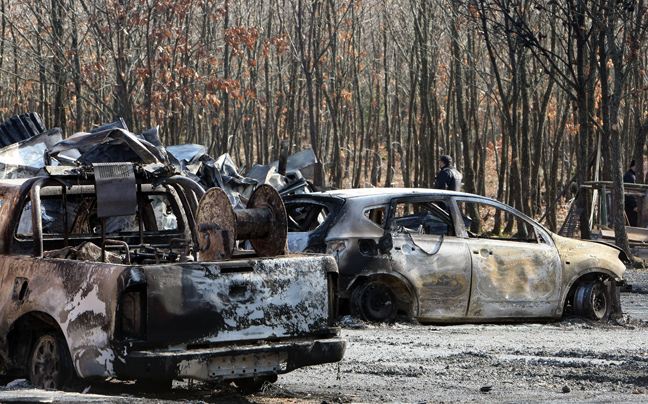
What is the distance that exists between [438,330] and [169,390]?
396 centimetres

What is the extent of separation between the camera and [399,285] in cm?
948

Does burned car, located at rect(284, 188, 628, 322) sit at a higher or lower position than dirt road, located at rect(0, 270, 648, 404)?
higher

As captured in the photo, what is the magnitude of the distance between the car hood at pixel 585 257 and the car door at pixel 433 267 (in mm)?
1462

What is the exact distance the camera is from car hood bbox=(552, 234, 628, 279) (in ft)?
33.7

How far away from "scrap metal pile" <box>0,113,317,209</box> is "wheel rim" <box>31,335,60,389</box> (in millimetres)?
6401

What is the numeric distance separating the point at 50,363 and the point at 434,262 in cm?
499

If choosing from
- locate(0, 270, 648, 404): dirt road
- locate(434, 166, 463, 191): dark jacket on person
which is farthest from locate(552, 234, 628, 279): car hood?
locate(434, 166, 463, 191): dark jacket on person

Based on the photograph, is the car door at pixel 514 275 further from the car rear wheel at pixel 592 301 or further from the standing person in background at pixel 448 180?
the standing person in background at pixel 448 180

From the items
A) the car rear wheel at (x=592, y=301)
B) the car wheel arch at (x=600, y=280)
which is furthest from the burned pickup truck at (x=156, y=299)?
the car wheel arch at (x=600, y=280)

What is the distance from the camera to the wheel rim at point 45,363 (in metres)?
5.54

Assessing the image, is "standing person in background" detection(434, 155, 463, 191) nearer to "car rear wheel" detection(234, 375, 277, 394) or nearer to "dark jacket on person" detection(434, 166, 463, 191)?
"dark jacket on person" detection(434, 166, 463, 191)

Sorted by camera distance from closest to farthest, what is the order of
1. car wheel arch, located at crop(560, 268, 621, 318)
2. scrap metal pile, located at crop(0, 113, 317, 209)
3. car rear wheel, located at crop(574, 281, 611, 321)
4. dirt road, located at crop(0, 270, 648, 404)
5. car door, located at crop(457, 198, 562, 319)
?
dirt road, located at crop(0, 270, 648, 404), car door, located at crop(457, 198, 562, 319), car rear wheel, located at crop(574, 281, 611, 321), car wheel arch, located at crop(560, 268, 621, 318), scrap metal pile, located at crop(0, 113, 317, 209)

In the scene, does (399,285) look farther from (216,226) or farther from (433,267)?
(216,226)

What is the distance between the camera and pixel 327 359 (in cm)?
574
